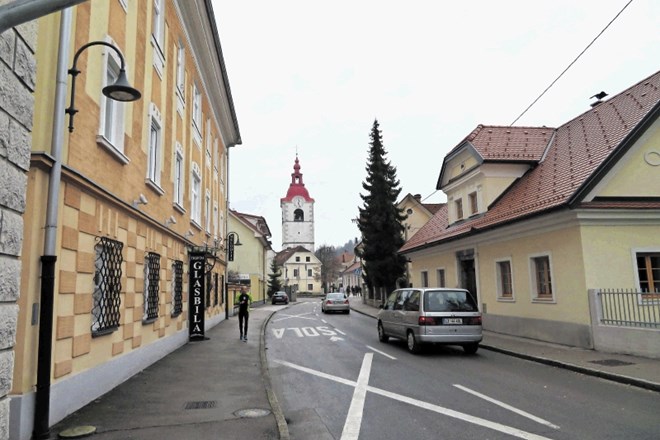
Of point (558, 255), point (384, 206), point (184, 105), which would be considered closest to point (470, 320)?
point (558, 255)

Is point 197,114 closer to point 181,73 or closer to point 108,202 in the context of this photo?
point 181,73

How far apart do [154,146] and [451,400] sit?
8983 mm

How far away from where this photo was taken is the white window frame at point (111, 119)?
26.8ft

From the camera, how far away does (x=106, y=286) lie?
832 cm

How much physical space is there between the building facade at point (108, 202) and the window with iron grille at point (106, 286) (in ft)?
0.09

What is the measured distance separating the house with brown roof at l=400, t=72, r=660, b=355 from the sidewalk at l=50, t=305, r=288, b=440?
8.69 metres

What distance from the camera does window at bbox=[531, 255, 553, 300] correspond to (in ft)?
48.5

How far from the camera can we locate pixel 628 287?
1289cm

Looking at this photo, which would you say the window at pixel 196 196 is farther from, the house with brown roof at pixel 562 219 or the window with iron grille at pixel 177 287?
the house with brown roof at pixel 562 219

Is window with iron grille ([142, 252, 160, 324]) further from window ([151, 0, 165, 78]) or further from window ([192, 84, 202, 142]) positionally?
window ([192, 84, 202, 142])

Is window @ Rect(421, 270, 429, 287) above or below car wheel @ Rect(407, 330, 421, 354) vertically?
above

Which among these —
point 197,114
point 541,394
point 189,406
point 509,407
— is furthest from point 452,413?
point 197,114

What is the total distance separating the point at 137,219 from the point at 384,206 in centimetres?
2810

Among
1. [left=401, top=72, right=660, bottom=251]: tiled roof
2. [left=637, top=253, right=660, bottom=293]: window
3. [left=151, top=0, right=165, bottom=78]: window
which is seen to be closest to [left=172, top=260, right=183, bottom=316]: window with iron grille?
[left=151, top=0, right=165, bottom=78]: window
